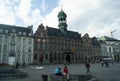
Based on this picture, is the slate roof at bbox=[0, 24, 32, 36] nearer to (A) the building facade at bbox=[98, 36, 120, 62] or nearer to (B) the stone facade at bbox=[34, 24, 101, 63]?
(B) the stone facade at bbox=[34, 24, 101, 63]

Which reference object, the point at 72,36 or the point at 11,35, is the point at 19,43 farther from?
the point at 72,36

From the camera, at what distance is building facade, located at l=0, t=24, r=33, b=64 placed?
51344mm

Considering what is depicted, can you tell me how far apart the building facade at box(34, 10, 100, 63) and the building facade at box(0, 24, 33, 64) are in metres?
2.89

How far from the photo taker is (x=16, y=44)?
54.1 metres

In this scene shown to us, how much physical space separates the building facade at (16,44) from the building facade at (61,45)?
289 centimetres

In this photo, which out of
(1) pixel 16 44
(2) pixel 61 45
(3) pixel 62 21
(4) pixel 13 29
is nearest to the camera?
(1) pixel 16 44

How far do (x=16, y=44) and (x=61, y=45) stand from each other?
66.8 feet

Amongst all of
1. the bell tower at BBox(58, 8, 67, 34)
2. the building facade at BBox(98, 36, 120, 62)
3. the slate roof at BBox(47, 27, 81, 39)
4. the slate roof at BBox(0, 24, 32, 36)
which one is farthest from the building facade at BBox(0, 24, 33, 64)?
the building facade at BBox(98, 36, 120, 62)

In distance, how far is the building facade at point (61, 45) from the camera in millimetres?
59781

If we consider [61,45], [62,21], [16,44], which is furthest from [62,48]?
[16,44]

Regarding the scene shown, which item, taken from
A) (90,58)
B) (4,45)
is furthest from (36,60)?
(90,58)

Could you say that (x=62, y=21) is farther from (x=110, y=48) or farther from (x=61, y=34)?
(x=110, y=48)

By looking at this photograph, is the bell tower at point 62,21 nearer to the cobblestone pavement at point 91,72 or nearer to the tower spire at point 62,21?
the tower spire at point 62,21

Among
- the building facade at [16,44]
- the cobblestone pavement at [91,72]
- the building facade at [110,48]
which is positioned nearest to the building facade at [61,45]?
the building facade at [16,44]
